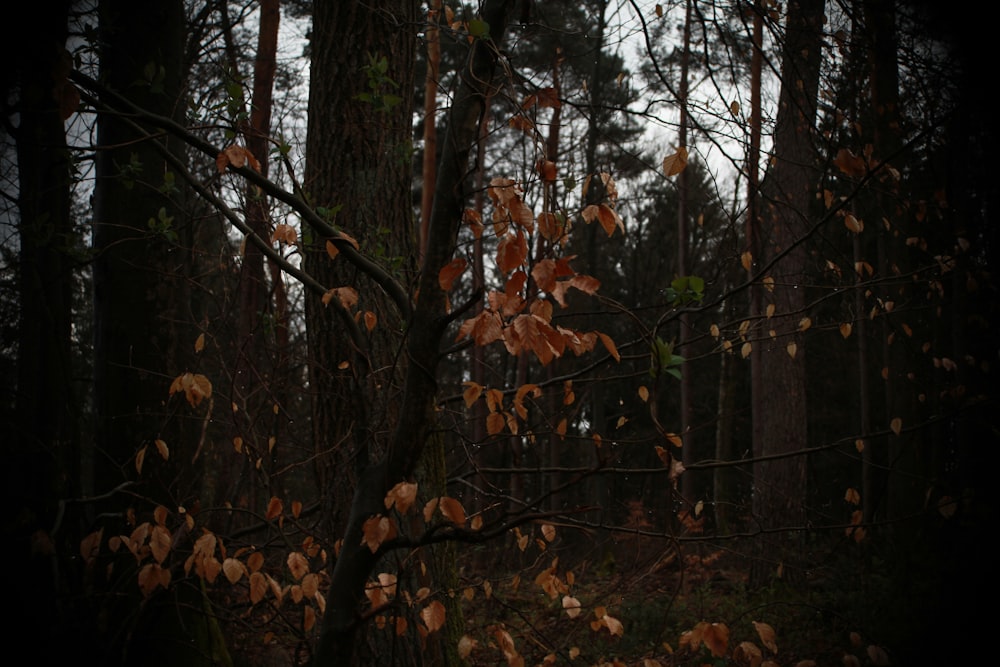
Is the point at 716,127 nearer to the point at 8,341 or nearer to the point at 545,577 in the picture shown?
the point at 545,577

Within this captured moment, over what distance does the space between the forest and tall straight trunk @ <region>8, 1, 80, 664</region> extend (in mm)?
26

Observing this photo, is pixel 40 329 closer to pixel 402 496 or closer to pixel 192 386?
pixel 192 386

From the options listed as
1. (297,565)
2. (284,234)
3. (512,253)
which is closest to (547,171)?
(512,253)

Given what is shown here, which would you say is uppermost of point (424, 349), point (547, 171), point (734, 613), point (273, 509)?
point (547, 171)

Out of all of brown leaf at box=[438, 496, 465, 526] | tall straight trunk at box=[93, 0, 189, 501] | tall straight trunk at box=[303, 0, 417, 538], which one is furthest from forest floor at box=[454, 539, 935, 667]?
tall straight trunk at box=[93, 0, 189, 501]

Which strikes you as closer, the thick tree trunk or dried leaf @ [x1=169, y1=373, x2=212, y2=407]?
the thick tree trunk

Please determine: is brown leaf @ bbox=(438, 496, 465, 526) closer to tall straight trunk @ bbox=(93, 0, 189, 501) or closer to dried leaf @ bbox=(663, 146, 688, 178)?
→ dried leaf @ bbox=(663, 146, 688, 178)

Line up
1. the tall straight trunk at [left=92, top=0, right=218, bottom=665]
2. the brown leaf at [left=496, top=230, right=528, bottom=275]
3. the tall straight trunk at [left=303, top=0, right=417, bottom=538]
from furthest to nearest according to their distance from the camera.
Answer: the tall straight trunk at [left=92, top=0, right=218, bottom=665]
the tall straight trunk at [left=303, top=0, right=417, bottom=538]
the brown leaf at [left=496, top=230, right=528, bottom=275]

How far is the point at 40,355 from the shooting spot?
5473 mm

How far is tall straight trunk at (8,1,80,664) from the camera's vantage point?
6.64ft

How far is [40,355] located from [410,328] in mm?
5079

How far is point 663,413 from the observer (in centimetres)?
1916

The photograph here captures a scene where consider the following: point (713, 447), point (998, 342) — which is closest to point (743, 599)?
point (998, 342)

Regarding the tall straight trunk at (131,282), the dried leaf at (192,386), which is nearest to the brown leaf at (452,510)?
the dried leaf at (192,386)
